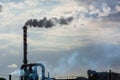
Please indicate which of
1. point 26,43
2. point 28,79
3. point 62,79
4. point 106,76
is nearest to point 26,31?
point 26,43

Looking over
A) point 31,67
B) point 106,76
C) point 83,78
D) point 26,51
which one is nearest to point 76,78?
point 83,78

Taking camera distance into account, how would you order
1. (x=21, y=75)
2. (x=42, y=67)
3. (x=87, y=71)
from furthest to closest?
(x=87, y=71) → (x=21, y=75) → (x=42, y=67)

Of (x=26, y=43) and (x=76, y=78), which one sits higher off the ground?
(x=26, y=43)

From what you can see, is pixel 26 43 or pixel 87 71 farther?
pixel 26 43

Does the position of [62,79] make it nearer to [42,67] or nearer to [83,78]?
[83,78]

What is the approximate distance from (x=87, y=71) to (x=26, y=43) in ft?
47.4

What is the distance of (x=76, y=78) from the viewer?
166 ft

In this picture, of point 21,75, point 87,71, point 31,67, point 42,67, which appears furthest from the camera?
point 87,71

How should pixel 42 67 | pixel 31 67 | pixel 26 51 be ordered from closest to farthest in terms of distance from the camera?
pixel 42 67 → pixel 31 67 → pixel 26 51

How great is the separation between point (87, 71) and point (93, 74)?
1.27 m

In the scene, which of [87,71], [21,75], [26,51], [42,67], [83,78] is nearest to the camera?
[42,67]

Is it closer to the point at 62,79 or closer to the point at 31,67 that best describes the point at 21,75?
the point at 31,67

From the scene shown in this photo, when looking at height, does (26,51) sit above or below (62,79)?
above

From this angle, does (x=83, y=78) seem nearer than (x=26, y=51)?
Yes
